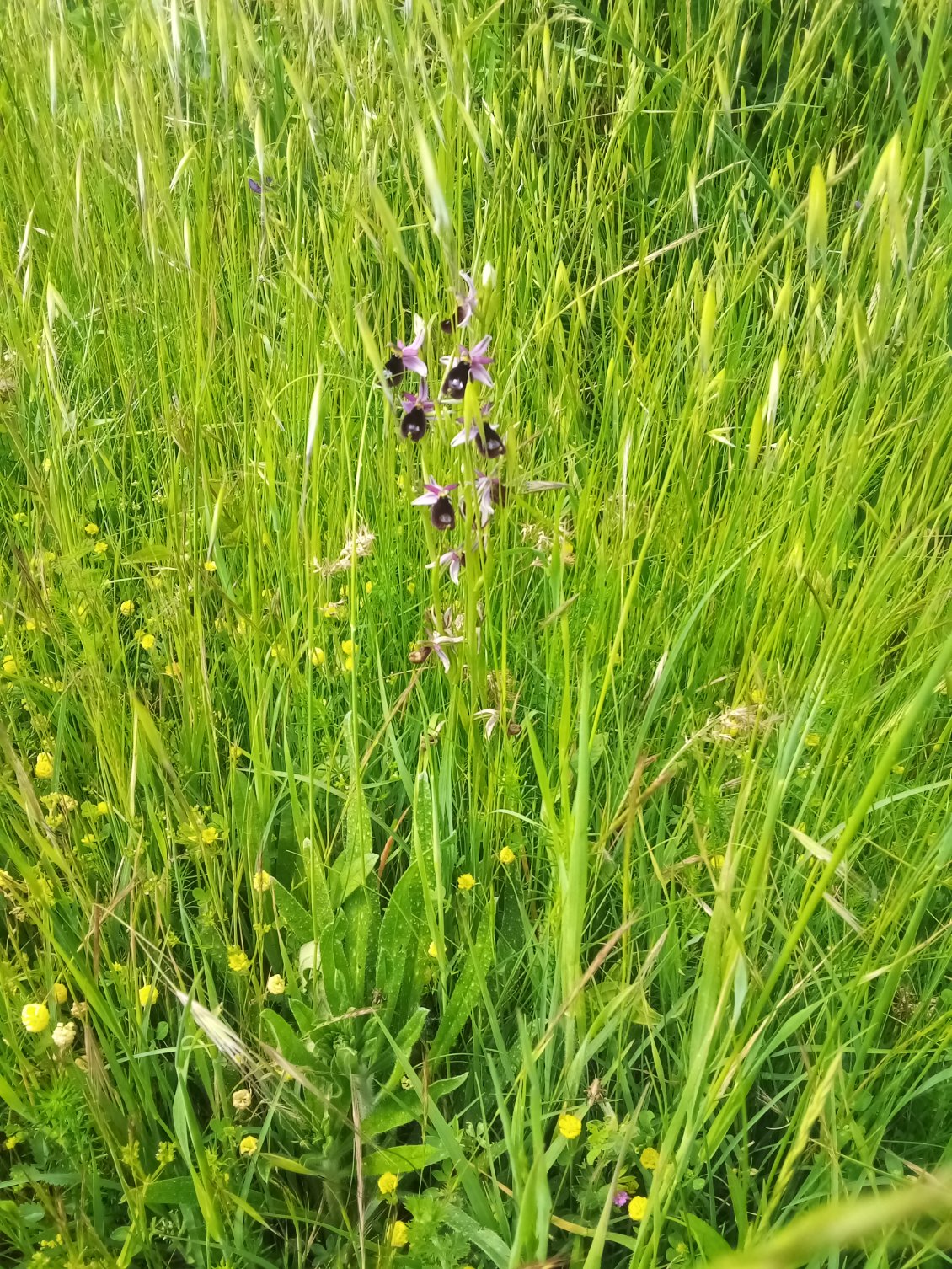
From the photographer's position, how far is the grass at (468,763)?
2.62ft

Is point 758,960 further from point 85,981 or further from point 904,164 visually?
point 904,164

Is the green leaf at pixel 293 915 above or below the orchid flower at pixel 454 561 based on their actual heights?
below

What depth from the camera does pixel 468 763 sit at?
1.13 m

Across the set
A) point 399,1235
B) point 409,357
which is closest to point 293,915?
point 399,1235

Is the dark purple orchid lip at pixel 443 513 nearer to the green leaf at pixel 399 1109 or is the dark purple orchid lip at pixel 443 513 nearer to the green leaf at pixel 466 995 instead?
the green leaf at pixel 466 995

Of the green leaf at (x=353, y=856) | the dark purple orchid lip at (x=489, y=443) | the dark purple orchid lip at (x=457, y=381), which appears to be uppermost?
the dark purple orchid lip at (x=457, y=381)

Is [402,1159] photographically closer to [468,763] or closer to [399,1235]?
[399,1235]

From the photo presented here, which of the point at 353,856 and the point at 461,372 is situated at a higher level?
the point at 461,372

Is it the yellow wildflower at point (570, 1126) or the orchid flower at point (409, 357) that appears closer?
the yellow wildflower at point (570, 1126)

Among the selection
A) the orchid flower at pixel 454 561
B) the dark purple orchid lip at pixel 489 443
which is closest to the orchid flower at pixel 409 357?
the dark purple orchid lip at pixel 489 443

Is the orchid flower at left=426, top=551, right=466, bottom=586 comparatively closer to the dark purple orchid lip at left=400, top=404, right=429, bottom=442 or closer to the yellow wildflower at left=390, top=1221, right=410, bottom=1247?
the dark purple orchid lip at left=400, top=404, right=429, bottom=442

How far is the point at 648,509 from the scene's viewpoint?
1.31 m

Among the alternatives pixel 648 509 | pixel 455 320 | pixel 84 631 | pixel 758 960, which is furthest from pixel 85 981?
pixel 648 509

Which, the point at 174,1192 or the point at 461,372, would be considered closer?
the point at 174,1192
